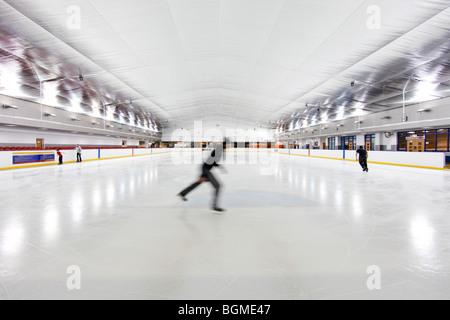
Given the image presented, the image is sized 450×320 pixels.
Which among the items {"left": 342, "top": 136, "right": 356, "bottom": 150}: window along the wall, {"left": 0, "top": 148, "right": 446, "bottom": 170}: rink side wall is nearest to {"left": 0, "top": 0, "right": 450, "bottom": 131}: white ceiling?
{"left": 0, "top": 148, "right": 446, "bottom": 170}: rink side wall

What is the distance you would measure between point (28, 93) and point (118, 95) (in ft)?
15.8

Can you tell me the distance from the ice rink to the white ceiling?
557 centimetres

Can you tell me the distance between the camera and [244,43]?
940cm

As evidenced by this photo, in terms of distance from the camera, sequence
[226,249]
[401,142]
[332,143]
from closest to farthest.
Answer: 1. [226,249]
2. [401,142]
3. [332,143]

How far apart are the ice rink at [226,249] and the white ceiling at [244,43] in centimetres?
557

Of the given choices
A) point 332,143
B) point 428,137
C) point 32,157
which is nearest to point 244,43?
point 32,157

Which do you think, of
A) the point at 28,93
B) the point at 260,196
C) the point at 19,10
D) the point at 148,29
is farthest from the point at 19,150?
the point at 260,196

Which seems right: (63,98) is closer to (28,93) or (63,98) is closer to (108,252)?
(28,93)

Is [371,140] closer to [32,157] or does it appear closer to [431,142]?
[431,142]

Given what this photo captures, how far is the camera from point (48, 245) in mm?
2490

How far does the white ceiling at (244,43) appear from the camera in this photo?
630 cm

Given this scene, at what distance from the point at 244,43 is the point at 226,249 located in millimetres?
9385

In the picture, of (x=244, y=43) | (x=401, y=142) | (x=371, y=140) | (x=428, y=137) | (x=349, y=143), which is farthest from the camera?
(x=349, y=143)
